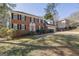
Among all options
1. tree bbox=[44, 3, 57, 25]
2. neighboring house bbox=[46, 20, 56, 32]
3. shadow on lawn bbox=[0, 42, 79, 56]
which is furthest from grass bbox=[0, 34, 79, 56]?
tree bbox=[44, 3, 57, 25]

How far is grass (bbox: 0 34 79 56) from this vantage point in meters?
3.36

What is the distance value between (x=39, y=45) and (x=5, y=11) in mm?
750

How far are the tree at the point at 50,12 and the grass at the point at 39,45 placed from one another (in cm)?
30

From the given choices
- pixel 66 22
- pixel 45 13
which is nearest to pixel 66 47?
pixel 66 22

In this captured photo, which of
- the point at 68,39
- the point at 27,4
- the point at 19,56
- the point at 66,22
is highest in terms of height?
the point at 27,4

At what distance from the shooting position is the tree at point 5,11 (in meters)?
3.40

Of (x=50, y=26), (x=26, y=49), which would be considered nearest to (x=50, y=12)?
(x=50, y=26)

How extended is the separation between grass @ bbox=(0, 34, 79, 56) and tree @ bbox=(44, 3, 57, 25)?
30 cm

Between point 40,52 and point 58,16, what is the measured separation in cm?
62

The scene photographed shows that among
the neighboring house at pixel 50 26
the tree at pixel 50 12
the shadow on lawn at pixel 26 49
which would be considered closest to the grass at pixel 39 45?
the shadow on lawn at pixel 26 49

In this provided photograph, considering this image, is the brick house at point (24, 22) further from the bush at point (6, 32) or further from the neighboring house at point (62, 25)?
the neighboring house at point (62, 25)

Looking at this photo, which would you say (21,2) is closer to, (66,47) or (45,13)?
(45,13)

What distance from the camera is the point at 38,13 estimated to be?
3.41m

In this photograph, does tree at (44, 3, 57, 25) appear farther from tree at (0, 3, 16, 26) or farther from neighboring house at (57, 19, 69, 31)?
tree at (0, 3, 16, 26)
